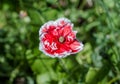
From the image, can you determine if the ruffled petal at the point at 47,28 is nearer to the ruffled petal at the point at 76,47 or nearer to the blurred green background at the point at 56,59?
the ruffled petal at the point at 76,47

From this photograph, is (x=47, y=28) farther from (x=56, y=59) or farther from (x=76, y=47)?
(x=56, y=59)

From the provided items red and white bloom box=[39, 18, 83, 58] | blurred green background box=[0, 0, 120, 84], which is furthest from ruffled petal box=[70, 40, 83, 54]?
blurred green background box=[0, 0, 120, 84]

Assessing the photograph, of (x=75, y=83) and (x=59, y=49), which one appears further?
(x=75, y=83)

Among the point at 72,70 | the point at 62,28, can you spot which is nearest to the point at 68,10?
the point at 72,70

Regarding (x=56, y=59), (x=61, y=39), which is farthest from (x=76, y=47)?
(x=56, y=59)

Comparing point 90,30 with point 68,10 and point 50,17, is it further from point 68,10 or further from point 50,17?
point 50,17

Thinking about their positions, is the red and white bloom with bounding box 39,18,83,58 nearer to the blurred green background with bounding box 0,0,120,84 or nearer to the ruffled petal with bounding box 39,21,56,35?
the ruffled petal with bounding box 39,21,56,35
